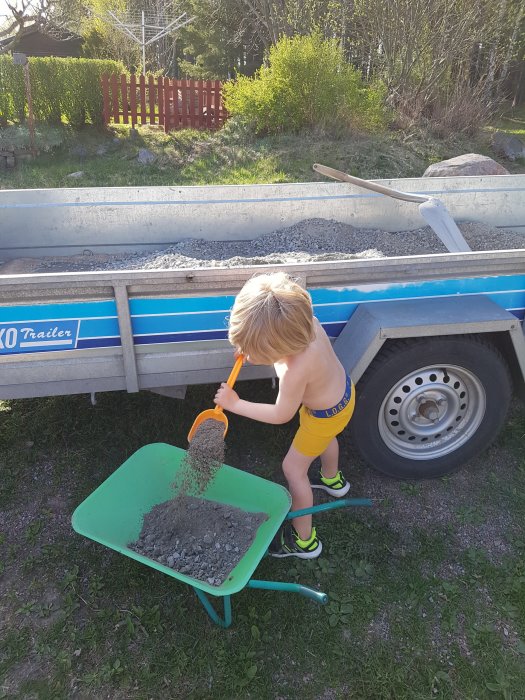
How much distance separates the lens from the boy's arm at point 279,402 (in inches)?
86.7

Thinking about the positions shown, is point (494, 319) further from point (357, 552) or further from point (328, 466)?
point (357, 552)

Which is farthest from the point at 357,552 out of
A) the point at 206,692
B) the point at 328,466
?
the point at 206,692

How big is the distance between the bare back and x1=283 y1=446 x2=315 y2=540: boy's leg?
11.4 inches

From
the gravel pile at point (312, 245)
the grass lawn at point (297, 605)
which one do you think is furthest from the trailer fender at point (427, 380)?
the gravel pile at point (312, 245)

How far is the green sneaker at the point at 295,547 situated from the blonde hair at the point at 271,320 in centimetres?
103

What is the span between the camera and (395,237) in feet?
13.7

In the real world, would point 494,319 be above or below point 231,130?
above

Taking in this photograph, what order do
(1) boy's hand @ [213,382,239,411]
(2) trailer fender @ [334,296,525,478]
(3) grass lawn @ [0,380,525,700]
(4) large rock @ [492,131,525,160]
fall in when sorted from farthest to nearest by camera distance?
1. (4) large rock @ [492,131,525,160]
2. (2) trailer fender @ [334,296,525,478]
3. (1) boy's hand @ [213,382,239,411]
4. (3) grass lawn @ [0,380,525,700]

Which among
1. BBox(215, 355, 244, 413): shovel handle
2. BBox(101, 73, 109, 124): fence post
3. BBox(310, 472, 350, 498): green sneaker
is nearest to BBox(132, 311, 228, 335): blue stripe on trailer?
BBox(215, 355, 244, 413): shovel handle

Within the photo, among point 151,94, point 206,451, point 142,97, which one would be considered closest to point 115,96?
point 142,97

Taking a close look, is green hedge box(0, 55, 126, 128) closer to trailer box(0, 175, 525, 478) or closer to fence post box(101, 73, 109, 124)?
fence post box(101, 73, 109, 124)

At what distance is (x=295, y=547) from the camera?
8.59ft

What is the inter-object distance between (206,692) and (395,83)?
13993mm

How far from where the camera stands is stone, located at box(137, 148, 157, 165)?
11.0 meters
